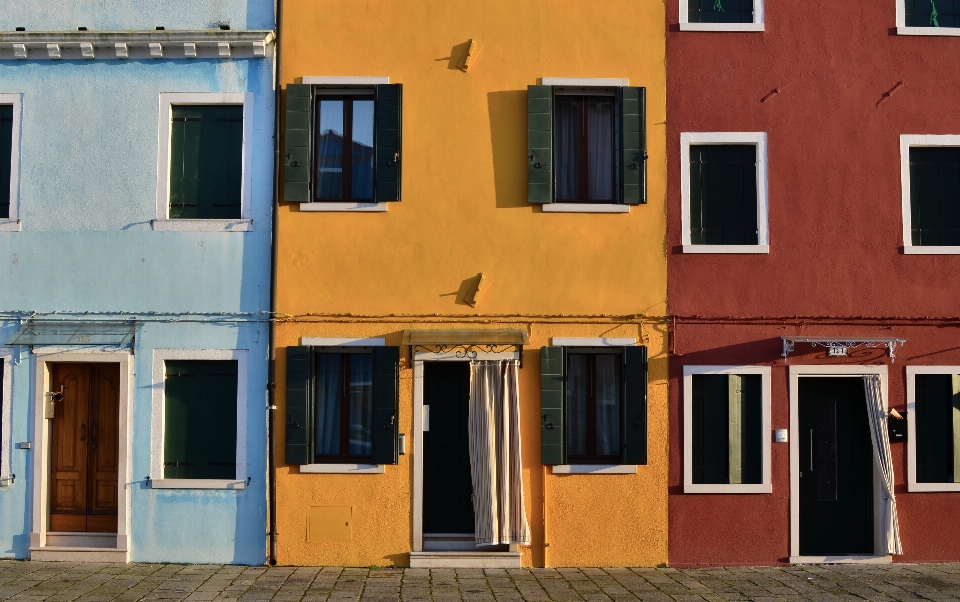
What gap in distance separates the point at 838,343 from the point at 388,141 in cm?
619

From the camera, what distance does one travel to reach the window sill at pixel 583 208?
Answer: 12820 mm

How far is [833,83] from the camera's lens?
1311 centimetres

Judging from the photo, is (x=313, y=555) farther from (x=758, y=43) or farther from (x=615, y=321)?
(x=758, y=43)

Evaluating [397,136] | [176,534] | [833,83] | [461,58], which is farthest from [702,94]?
[176,534]

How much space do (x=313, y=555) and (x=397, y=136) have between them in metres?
5.34

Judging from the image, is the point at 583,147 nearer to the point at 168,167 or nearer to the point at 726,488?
the point at 726,488

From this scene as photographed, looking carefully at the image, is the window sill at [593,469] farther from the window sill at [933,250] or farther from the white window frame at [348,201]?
the window sill at [933,250]

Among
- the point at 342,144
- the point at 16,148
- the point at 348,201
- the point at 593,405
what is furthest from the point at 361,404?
the point at 16,148

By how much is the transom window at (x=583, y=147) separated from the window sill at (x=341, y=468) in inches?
165

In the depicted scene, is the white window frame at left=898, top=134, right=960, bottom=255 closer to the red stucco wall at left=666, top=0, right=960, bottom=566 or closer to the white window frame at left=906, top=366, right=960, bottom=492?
the red stucco wall at left=666, top=0, right=960, bottom=566

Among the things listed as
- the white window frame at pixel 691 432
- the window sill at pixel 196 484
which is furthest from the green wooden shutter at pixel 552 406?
the window sill at pixel 196 484

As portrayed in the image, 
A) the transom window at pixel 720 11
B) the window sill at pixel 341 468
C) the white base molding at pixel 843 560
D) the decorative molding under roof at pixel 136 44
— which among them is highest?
the transom window at pixel 720 11

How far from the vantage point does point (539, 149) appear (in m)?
12.8

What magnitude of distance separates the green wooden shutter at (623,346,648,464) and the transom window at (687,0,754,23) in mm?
4360
